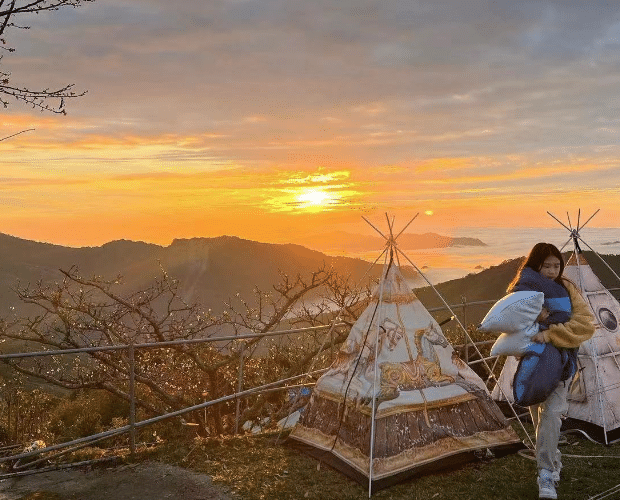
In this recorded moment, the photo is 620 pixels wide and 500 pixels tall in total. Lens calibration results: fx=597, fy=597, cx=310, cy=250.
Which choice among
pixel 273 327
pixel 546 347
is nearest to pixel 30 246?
pixel 273 327

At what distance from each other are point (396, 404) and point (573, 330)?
68.8 inches

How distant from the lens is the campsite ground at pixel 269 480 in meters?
5.32

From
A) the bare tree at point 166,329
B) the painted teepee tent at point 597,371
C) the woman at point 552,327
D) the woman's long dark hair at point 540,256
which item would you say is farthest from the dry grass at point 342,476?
the bare tree at point 166,329

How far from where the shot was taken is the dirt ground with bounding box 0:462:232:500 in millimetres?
5289

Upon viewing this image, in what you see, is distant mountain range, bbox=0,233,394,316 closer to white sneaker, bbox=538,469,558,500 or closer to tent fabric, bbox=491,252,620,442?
tent fabric, bbox=491,252,620,442

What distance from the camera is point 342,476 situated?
226 inches

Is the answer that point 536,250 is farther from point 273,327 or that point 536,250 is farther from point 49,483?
point 273,327

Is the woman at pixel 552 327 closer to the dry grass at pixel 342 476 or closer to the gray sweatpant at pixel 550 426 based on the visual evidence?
the gray sweatpant at pixel 550 426

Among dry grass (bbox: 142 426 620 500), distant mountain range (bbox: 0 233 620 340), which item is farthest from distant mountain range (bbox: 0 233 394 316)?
dry grass (bbox: 142 426 620 500)

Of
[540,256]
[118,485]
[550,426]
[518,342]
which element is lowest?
[118,485]

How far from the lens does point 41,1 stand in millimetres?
5586

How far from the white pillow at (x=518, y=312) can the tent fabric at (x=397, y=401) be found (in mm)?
1125

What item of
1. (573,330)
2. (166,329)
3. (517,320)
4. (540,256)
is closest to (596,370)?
(573,330)

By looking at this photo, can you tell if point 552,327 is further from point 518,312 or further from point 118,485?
point 118,485
